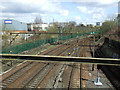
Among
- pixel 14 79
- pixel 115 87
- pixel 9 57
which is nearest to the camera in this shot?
pixel 9 57

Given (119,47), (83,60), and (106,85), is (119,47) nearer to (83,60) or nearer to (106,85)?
(106,85)

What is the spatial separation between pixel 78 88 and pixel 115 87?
1.99 metres

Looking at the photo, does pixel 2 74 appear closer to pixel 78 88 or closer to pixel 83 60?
pixel 78 88

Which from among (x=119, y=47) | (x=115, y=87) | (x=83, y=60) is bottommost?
(x=115, y=87)

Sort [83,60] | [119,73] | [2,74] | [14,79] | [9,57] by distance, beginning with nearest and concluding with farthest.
→ 1. [83,60]
2. [9,57]
3. [14,79]
4. [2,74]
5. [119,73]

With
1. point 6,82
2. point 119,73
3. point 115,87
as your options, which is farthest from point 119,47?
point 6,82

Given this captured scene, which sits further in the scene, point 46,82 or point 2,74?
point 2,74

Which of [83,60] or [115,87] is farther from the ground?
[83,60]

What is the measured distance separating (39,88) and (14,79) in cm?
188

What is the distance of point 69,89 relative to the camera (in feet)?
19.8

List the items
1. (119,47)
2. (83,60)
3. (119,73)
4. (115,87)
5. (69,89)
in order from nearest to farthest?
(83,60)
(69,89)
(115,87)
(119,73)
(119,47)

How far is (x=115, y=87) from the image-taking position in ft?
21.7

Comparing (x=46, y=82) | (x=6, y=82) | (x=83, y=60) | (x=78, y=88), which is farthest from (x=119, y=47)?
(x=83, y=60)

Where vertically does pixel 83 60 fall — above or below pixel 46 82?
above
